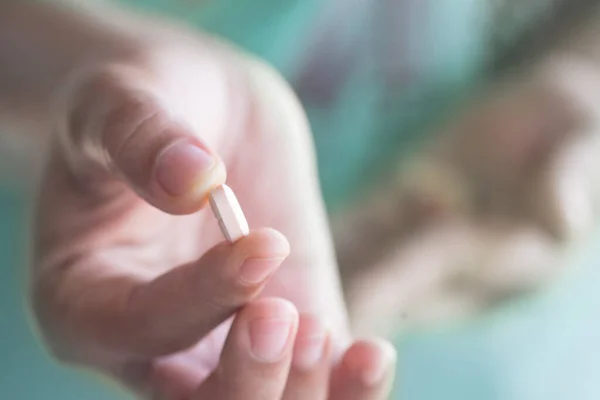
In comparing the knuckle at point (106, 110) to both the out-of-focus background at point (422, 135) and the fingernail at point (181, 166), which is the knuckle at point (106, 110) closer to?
the fingernail at point (181, 166)

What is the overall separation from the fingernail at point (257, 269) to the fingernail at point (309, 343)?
4 centimetres

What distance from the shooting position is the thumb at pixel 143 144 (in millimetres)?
203

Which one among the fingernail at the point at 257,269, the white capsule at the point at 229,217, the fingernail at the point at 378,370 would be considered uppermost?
the white capsule at the point at 229,217

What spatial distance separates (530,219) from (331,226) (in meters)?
0.12

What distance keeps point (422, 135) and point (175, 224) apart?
0.73 feet

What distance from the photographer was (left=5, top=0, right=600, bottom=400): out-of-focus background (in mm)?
424

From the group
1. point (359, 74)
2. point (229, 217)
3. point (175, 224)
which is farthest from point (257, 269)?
point (359, 74)

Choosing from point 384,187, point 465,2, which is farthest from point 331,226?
point 465,2

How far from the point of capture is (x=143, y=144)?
0.22 m

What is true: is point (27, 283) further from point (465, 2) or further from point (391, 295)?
point (465, 2)

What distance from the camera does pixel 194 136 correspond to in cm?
21

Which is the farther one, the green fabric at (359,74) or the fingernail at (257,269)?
the green fabric at (359,74)

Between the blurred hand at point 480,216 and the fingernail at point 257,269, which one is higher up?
the fingernail at point 257,269

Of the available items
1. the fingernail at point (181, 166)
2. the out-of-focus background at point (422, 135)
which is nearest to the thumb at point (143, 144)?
the fingernail at point (181, 166)
